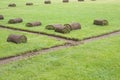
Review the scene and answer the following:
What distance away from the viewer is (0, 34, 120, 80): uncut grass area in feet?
39.7

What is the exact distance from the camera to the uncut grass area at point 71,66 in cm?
1209

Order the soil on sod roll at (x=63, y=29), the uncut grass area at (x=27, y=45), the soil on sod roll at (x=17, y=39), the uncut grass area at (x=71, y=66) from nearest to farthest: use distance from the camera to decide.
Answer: the uncut grass area at (x=71, y=66)
the uncut grass area at (x=27, y=45)
the soil on sod roll at (x=17, y=39)
the soil on sod roll at (x=63, y=29)

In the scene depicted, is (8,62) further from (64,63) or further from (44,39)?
(44,39)

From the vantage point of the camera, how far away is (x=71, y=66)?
43.7 feet

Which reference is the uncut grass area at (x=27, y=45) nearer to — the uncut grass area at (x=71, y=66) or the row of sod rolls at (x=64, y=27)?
the uncut grass area at (x=71, y=66)

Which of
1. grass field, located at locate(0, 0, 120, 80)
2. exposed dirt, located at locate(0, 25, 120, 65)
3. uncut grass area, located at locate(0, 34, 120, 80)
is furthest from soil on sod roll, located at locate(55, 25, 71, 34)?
uncut grass area, located at locate(0, 34, 120, 80)

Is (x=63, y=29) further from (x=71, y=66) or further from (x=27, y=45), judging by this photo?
(x=71, y=66)

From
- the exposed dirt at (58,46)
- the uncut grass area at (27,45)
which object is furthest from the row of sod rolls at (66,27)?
the uncut grass area at (27,45)

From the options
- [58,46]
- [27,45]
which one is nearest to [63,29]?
[58,46]

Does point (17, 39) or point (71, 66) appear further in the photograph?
point (17, 39)

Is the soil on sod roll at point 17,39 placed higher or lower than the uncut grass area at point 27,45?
higher

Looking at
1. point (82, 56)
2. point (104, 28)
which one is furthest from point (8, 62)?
point (104, 28)

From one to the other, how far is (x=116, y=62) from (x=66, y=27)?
7.50 metres

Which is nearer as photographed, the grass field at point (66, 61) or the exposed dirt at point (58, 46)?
the grass field at point (66, 61)
